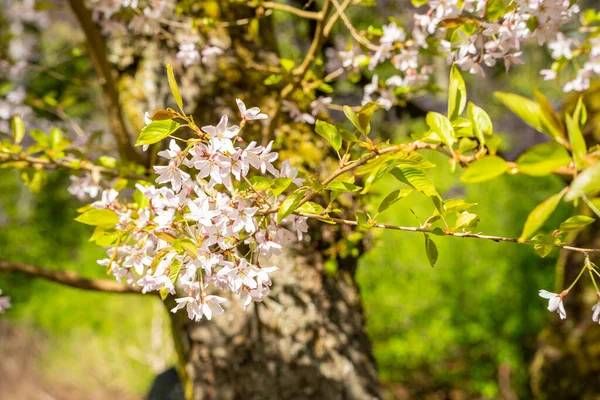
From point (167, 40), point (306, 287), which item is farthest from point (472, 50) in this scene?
point (167, 40)

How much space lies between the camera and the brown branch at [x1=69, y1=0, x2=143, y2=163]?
1826 mm

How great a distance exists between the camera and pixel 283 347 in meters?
1.76

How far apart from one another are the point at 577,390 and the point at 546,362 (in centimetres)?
26

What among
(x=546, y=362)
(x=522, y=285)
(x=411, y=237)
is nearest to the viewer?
(x=546, y=362)

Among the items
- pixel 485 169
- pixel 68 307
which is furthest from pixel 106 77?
pixel 68 307

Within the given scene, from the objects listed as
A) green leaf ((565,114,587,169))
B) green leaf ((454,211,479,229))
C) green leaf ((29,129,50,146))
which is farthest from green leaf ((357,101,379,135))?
green leaf ((29,129,50,146))

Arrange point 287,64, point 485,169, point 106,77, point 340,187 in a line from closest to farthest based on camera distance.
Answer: point 485,169 → point 340,187 → point 287,64 → point 106,77

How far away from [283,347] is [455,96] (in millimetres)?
1194

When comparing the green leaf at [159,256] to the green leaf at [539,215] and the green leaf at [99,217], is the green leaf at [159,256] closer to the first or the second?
the green leaf at [99,217]

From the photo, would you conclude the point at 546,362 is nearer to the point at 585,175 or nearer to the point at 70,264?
the point at 585,175

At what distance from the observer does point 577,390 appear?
3.27 metres

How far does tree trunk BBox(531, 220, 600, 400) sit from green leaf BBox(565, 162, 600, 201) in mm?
3094

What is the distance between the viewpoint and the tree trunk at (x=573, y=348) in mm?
3236

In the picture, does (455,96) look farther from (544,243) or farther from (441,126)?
(544,243)
